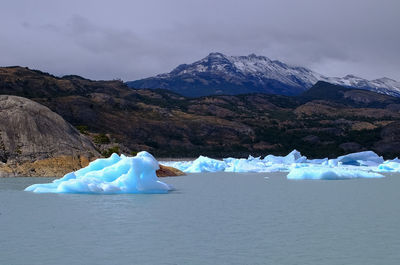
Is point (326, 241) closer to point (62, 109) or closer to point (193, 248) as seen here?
point (193, 248)

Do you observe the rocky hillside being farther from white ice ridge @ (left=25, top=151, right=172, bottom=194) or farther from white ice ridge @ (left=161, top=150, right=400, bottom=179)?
white ice ridge @ (left=25, top=151, right=172, bottom=194)

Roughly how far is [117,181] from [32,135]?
730 inches

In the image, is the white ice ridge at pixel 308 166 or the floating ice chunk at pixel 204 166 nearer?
the white ice ridge at pixel 308 166

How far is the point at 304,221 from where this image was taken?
18.5 metres

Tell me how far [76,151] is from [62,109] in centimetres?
6711

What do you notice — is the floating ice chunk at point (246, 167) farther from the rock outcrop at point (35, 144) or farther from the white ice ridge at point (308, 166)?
the rock outcrop at point (35, 144)

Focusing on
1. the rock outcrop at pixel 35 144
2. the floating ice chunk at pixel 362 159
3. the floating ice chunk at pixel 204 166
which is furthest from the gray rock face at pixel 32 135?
the floating ice chunk at pixel 362 159

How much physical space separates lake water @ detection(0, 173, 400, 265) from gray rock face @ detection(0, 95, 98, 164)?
15.1 m

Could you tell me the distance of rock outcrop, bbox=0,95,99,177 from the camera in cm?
4094

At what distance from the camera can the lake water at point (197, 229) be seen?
41.7 ft

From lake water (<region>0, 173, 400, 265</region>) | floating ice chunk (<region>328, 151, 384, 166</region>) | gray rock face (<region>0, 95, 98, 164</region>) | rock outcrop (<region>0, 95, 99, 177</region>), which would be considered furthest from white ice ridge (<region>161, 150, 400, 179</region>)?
rock outcrop (<region>0, 95, 99, 177</region>)

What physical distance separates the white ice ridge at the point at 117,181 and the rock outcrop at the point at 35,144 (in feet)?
43.3

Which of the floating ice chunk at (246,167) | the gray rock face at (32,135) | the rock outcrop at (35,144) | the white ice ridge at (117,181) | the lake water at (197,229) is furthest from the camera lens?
the floating ice chunk at (246,167)

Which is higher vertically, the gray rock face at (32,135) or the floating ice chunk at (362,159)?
the gray rock face at (32,135)
